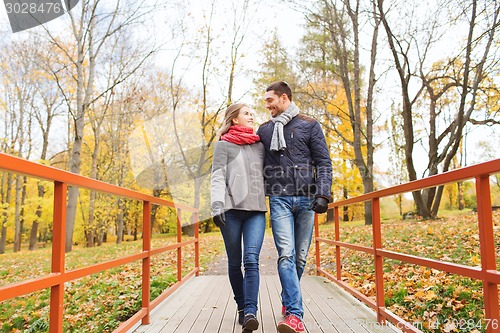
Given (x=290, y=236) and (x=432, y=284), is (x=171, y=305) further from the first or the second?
(x=432, y=284)

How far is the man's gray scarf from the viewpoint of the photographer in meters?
3.29

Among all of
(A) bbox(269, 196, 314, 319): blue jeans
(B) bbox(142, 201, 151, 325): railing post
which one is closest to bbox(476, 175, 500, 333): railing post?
(A) bbox(269, 196, 314, 319): blue jeans

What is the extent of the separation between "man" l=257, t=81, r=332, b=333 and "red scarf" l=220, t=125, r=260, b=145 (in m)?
0.12

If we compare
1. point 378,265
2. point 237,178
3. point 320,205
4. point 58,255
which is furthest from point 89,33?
point 58,255

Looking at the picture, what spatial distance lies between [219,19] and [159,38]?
521 cm

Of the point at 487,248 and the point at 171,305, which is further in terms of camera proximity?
the point at 171,305

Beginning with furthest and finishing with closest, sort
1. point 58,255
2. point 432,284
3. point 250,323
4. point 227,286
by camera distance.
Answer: point 227,286 < point 432,284 < point 250,323 < point 58,255

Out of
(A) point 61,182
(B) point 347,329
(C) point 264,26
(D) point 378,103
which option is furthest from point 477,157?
(A) point 61,182

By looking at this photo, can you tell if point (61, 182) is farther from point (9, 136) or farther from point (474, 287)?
point (9, 136)

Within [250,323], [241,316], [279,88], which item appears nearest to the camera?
[250,323]

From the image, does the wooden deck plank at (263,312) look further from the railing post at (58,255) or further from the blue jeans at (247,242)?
the railing post at (58,255)

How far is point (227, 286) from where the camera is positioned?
5680 mm

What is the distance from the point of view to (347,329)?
3330mm

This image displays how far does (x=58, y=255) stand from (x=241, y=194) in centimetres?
146
